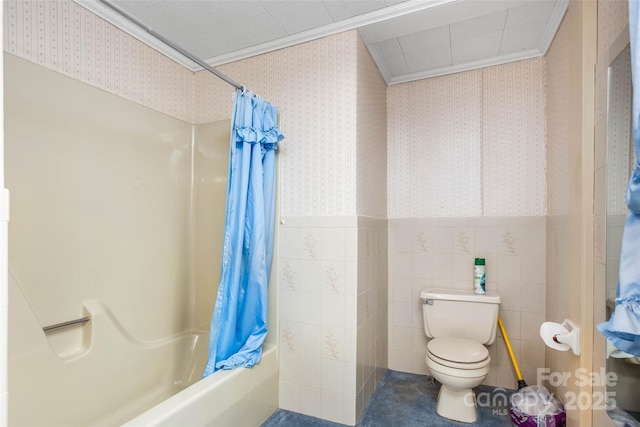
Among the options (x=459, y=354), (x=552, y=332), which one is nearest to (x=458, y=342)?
(x=459, y=354)

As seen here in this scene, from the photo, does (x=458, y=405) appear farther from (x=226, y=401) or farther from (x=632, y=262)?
(x=632, y=262)

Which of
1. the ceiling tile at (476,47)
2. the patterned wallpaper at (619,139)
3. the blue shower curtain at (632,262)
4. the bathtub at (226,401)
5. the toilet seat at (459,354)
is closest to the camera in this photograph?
the blue shower curtain at (632,262)

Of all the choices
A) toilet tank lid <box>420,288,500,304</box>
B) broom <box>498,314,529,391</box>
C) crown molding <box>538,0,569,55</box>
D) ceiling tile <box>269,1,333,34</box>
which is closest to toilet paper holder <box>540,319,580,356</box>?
toilet tank lid <box>420,288,500,304</box>

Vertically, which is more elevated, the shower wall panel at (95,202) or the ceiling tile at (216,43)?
the ceiling tile at (216,43)

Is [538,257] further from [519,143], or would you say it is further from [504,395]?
[504,395]

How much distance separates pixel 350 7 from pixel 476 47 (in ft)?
3.01

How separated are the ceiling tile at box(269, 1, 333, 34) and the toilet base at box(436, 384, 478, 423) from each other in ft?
Result: 7.16

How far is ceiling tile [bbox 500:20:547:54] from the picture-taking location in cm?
196

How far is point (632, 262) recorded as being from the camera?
809mm

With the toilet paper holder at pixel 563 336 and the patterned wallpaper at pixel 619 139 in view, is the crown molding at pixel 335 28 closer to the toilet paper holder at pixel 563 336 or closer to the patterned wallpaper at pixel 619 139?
the patterned wallpaper at pixel 619 139

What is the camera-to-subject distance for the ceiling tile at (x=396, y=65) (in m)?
2.32

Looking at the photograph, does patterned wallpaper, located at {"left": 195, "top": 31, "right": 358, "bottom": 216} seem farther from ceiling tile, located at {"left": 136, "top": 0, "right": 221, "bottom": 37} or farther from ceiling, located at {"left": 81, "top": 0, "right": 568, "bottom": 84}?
ceiling tile, located at {"left": 136, "top": 0, "right": 221, "bottom": 37}

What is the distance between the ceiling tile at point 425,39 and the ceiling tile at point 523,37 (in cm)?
34

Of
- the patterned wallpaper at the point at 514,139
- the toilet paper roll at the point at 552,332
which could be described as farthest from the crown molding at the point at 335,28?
the toilet paper roll at the point at 552,332
